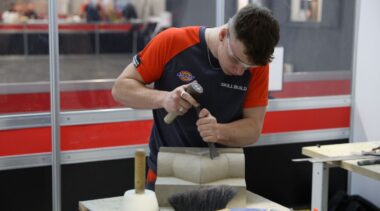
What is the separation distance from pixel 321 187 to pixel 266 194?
3.59 feet

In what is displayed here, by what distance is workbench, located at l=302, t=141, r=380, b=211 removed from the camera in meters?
2.37

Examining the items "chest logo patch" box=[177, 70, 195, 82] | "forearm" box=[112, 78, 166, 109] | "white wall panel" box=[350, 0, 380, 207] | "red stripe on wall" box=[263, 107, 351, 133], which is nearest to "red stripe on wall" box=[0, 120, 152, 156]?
"red stripe on wall" box=[263, 107, 351, 133]

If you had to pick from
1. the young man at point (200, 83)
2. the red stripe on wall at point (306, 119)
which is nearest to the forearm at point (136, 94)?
the young man at point (200, 83)

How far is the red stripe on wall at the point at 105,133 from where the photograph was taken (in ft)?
9.44

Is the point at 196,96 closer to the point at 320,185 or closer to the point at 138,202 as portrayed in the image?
the point at 138,202

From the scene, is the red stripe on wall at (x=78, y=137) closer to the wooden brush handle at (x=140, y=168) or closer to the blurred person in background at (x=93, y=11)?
the blurred person in background at (x=93, y=11)

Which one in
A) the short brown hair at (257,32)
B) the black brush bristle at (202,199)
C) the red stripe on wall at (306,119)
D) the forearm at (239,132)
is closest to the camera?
the black brush bristle at (202,199)

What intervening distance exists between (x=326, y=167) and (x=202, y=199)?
123cm

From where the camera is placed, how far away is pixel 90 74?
3045 millimetres

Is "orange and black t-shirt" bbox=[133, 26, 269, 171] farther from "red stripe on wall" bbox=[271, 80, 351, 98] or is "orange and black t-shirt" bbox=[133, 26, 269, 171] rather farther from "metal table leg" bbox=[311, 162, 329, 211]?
"red stripe on wall" bbox=[271, 80, 351, 98]

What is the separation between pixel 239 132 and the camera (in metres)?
1.82

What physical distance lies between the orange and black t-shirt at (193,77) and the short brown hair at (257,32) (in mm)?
237

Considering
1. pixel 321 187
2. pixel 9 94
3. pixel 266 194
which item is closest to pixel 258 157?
pixel 266 194

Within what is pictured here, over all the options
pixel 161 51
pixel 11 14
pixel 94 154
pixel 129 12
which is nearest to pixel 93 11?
pixel 129 12
